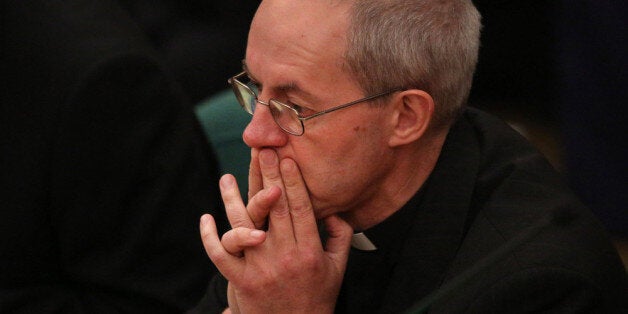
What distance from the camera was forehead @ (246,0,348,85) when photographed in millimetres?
1684

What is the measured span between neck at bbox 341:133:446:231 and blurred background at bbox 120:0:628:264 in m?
1.29

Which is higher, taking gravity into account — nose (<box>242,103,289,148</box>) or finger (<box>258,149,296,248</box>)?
nose (<box>242,103,289,148</box>)

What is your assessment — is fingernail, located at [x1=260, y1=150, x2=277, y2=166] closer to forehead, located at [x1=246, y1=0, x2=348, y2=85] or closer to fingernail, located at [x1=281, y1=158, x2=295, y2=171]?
fingernail, located at [x1=281, y1=158, x2=295, y2=171]

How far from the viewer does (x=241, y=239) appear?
Result: 1.74 meters

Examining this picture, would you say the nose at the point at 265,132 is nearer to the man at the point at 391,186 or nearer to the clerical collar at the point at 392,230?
the man at the point at 391,186

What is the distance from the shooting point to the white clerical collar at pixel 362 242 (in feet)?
6.31

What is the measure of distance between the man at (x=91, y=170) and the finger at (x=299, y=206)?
1.25 ft

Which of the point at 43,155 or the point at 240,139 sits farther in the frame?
the point at 240,139

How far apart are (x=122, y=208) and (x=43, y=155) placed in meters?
0.20

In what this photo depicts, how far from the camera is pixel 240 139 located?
2229 millimetres

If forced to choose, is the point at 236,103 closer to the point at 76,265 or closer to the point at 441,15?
the point at 76,265

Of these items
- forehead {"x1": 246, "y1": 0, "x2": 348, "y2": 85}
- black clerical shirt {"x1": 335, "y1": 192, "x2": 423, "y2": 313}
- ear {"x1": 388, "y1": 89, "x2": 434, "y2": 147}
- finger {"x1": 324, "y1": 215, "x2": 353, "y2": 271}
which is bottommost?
black clerical shirt {"x1": 335, "y1": 192, "x2": 423, "y2": 313}

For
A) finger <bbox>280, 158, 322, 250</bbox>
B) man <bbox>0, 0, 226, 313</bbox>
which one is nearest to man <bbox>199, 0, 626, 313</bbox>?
finger <bbox>280, 158, 322, 250</bbox>

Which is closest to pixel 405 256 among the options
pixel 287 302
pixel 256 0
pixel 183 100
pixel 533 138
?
pixel 287 302
